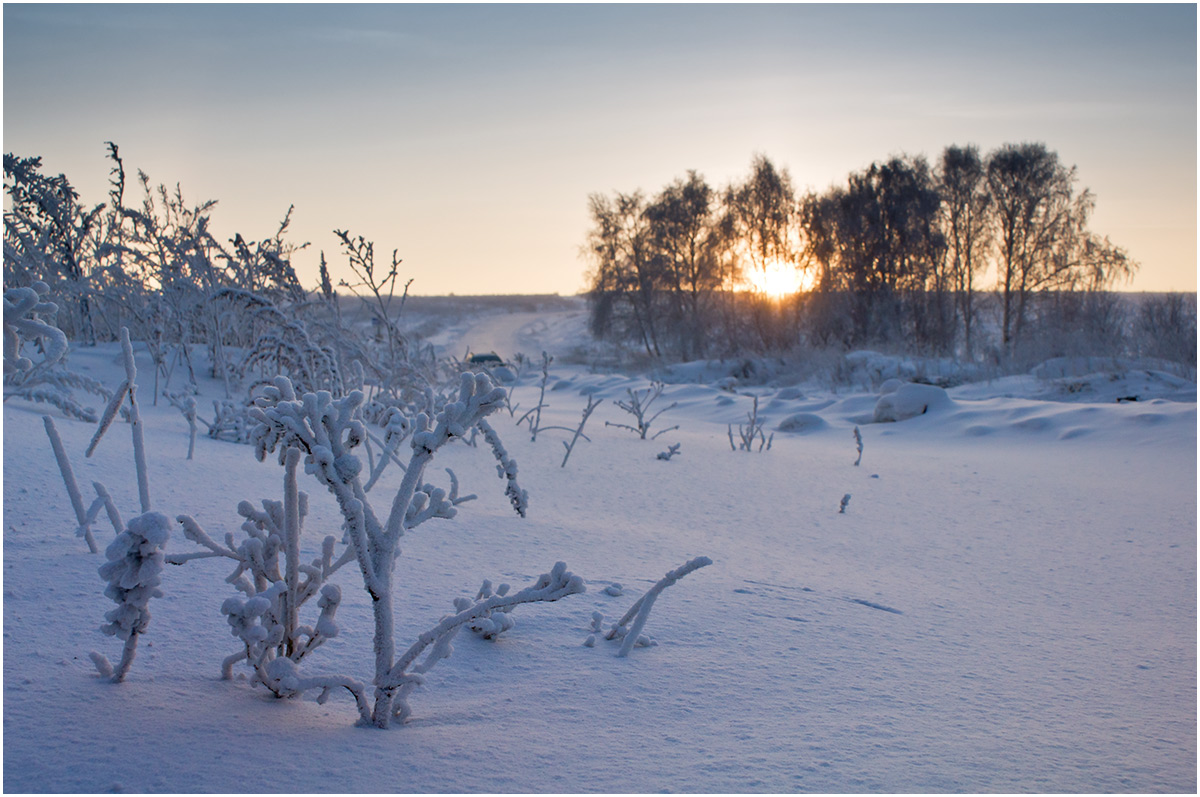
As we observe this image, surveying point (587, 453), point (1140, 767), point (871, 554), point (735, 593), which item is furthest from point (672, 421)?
point (1140, 767)

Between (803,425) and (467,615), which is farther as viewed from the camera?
(803,425)

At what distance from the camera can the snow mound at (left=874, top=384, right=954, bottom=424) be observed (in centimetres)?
844

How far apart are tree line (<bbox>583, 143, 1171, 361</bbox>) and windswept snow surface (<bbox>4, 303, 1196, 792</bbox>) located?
53.3 feet

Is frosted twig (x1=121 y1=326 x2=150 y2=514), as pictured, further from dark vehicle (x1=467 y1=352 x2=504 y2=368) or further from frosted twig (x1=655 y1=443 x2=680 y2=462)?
frosted twig (x1=655 y1=443 x2=680 y2=462)

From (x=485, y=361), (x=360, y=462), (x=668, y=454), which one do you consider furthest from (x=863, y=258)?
(x=360, y=462)

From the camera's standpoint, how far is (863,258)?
68.2 feet

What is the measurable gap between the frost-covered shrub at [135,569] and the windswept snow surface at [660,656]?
0.44 ft

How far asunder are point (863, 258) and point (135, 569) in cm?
2154

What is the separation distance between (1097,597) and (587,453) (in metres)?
3.24

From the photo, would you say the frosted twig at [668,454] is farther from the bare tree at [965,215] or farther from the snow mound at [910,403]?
the bare tree at [965,215]

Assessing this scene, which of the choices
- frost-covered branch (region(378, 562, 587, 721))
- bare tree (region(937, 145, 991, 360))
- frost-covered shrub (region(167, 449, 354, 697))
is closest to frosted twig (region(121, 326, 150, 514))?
frost-covered shrub (region(167, 449, 354, 697))

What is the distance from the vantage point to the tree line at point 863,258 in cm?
2044

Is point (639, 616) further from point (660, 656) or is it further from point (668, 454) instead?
point (668, 454)

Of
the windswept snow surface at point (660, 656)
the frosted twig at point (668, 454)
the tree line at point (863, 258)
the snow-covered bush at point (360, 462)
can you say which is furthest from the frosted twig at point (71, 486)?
the tree line at point (863, 258)
